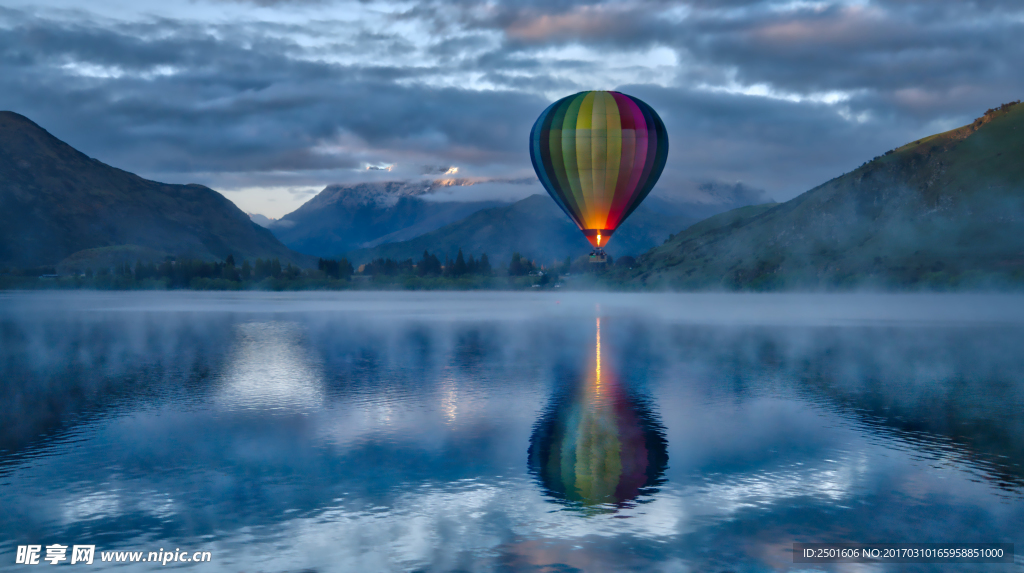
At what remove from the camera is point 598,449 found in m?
30.6

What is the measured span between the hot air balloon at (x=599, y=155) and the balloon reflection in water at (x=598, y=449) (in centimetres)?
7858

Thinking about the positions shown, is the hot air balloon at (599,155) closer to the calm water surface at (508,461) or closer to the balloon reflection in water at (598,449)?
the calm water surface at (508,461)

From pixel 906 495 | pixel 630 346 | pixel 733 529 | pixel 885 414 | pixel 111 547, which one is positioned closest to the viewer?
pixel 111 547

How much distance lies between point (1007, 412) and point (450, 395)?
2673 centimetres

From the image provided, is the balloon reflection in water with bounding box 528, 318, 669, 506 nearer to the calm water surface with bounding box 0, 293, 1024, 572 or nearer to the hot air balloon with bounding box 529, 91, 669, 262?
the calm water surface with bounding box 0, 293, 1024, 572

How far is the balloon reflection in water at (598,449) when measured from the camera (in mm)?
25078

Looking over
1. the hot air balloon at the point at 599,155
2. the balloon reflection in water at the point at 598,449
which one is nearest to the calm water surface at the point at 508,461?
the balloon reflection in water at the point at 598,449

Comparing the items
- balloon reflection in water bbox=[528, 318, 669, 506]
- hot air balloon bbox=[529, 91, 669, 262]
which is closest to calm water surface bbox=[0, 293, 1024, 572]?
balloon reflection in water bbox=[528, 318, 669, 506]

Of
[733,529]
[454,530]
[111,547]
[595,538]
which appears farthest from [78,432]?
[733,529]

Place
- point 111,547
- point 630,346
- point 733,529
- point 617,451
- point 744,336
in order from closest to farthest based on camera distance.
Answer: point 111,547
point 733,529
point 617,451
point 630,346
point 744,336

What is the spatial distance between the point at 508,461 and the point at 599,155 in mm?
94895

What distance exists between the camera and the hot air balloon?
119 meters

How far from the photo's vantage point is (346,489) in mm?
24609

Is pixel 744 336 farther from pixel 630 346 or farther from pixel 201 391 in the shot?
pixel 201 391
